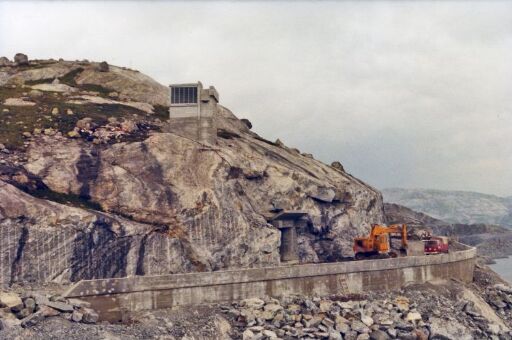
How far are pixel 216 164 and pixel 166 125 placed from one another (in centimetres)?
917

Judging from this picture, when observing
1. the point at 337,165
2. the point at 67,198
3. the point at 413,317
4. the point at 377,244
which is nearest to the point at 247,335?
the point at 413,317

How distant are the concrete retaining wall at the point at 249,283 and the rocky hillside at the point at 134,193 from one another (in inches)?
343

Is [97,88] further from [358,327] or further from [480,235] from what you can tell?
[480,235]

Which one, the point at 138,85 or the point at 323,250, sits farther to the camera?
the point at 138,85

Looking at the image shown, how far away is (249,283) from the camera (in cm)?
3638

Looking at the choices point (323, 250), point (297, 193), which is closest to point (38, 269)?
point (297, 193)

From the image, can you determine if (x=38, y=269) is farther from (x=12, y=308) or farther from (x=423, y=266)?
(x=423, y=266)

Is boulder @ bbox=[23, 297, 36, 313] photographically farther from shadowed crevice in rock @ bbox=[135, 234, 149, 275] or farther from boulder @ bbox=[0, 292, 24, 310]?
shadowed crevice in rock @ bbox=[135, 234, 149, 275]

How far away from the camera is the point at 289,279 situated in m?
38.1

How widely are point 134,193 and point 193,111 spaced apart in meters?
12.5

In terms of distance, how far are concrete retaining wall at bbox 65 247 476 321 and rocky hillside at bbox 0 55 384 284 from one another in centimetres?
871

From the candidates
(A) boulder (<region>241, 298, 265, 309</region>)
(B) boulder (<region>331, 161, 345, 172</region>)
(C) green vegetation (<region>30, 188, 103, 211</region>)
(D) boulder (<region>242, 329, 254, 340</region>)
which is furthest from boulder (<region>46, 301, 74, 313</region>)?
(B) boulder (<region>331, 161, 345, 172</region>)

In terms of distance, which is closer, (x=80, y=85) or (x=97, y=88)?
(x=97, y=88)

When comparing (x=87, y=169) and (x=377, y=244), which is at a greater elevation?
(x=87, y=169)
